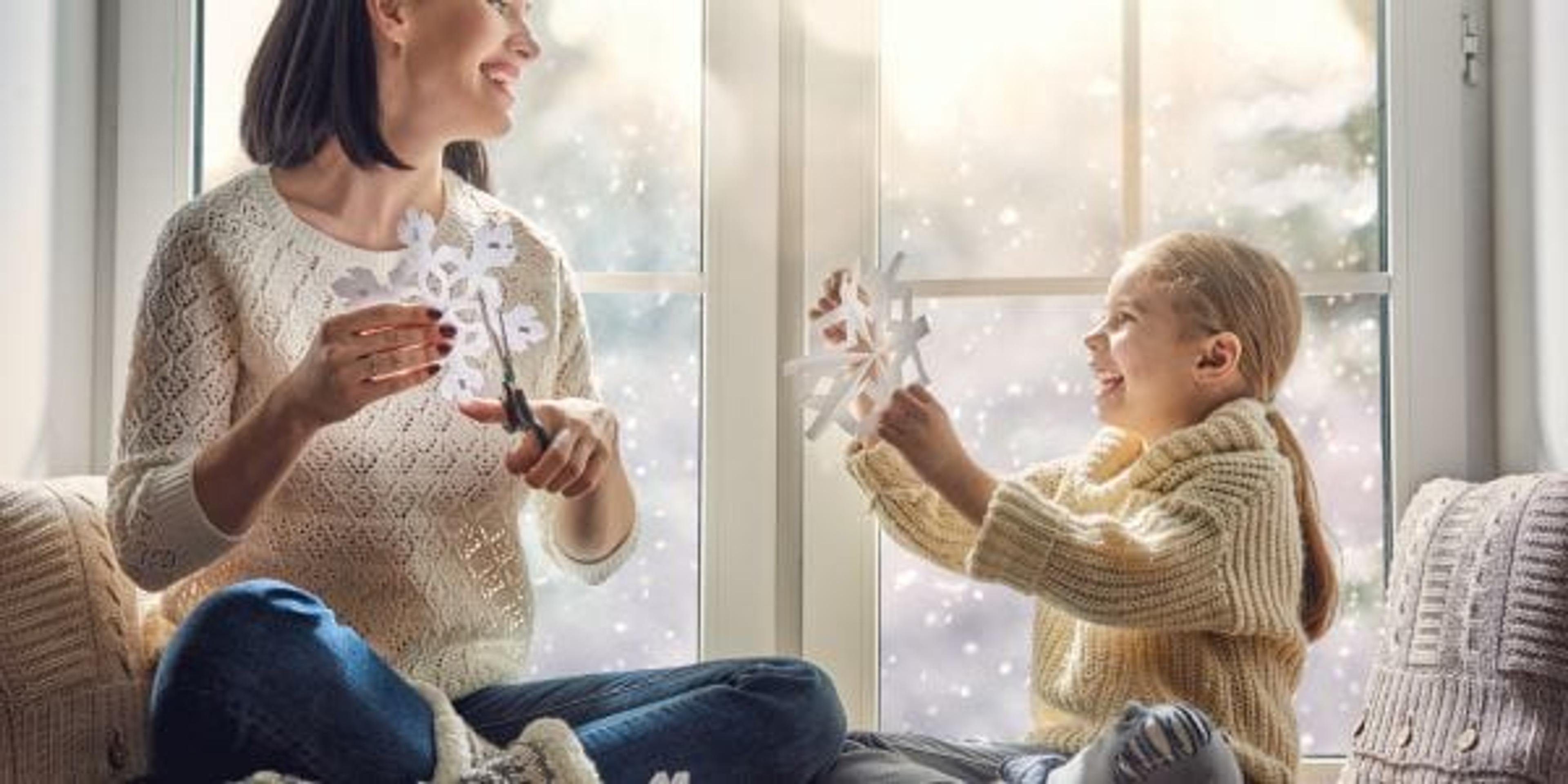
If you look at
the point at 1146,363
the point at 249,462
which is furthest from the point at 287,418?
the point at 1146,363

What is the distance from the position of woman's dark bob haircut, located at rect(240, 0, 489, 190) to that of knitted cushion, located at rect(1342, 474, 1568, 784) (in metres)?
0.94

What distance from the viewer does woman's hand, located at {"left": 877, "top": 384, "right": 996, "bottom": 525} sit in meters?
1.61

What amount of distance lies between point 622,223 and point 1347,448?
757 millimetres

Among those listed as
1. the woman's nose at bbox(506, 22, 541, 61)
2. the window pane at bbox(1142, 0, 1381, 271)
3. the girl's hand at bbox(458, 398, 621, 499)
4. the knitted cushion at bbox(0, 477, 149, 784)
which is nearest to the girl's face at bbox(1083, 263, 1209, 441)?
the window pane at bbox(1142, 0, 1381, 271)

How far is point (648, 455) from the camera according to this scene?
1.92m

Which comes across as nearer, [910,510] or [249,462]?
[249,462]

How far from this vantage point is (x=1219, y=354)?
1.65m

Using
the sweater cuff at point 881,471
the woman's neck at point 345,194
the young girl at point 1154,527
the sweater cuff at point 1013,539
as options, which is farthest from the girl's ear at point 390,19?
the sweater cuff at point 1013,539

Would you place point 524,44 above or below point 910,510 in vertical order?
above

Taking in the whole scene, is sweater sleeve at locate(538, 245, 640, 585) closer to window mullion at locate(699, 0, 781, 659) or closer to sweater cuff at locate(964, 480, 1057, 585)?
window mullion at locate(699, 0, 781, 659)

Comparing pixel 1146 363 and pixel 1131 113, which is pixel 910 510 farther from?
pixel 1131 113

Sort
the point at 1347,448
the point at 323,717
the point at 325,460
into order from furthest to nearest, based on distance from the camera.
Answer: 1. the point at 1347,448
2. the point at 325,460
3. the point at 323,717

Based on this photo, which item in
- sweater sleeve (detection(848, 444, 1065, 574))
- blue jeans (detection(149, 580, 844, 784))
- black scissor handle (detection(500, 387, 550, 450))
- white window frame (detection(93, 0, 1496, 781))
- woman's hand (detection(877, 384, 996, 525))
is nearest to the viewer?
blue jeans (detection(149, 580, 844, 784))

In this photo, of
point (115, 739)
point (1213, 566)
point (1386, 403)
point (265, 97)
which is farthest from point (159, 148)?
point (1386, 403)
